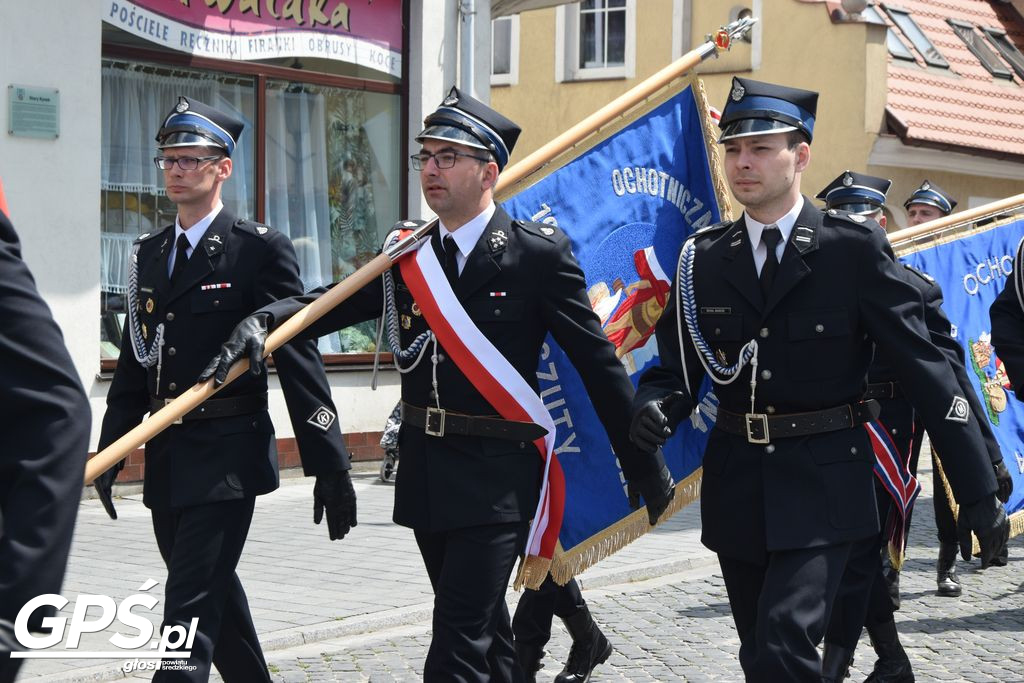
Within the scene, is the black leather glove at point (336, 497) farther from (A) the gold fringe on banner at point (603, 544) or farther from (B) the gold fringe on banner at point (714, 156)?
(B) the gold fringe on banner at point (714, 156)

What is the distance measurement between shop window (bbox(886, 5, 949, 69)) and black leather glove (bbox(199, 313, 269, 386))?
20696 millimetres

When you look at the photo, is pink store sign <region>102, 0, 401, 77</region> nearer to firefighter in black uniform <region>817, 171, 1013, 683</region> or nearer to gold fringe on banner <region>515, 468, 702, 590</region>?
firefighter in black uniform <region>817, 171, 1013, 683</region>

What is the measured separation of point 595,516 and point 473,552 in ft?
4.70

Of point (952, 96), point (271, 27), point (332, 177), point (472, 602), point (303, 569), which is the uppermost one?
point (952, 96)

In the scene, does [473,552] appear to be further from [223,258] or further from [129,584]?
[129,584]

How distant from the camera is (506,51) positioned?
25.5m

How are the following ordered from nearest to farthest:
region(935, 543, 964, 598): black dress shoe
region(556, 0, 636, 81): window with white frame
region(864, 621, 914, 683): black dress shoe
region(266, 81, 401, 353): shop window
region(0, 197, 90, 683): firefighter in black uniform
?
region(0, 197, 90, 683): firefighter in black uniform < region(864, 621, 914, 683): black dress shoe < region(935, 543, 964, 598): black dress shoe < region(266, 81, 401, 353): shop window < region(556, 0, 636, 81): window with white frame

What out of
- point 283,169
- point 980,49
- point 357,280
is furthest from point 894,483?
point 980,49

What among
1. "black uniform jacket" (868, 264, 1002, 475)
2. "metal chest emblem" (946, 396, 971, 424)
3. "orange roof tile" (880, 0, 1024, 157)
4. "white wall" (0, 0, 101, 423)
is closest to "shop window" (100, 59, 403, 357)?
"white wall" (0, 0, 101, 423)

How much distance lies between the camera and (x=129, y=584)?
28.1ft

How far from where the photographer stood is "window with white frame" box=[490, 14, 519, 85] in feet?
83.3

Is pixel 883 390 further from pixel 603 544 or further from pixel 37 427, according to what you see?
pixel 37 427

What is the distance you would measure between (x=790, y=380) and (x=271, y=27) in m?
9.43

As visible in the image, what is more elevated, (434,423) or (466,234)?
(466,234)
